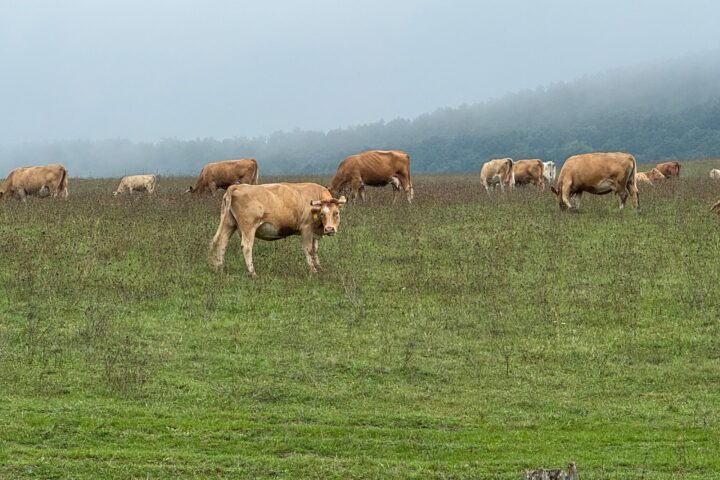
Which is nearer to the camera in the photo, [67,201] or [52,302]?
[52,302]

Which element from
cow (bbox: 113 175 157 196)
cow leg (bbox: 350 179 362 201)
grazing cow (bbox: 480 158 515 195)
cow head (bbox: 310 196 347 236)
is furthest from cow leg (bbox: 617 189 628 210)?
cow (bbox: 113 175 157 196)

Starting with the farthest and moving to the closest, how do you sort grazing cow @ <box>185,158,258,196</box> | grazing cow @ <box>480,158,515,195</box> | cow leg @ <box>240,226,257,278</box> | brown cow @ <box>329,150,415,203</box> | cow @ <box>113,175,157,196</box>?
cow @ <box>113,175,157,196</box>, grazing cow @ <box>480,158,515,195</box>, grazing cow @ <box>185,158,258,196</box>, brown cow @ <box>329,150,415,203</box>, cow leg @ <box>240,226,257,278</box>

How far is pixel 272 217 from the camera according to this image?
822 inches

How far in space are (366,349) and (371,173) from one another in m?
17.3

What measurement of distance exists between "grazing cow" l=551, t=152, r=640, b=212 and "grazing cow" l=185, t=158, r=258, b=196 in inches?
469

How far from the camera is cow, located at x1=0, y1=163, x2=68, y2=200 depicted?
34156 millimetres

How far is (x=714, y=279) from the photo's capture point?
19.3 m

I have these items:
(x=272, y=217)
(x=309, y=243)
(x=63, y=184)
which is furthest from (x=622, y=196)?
(x=63, y=184)

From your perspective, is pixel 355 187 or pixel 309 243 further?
pixel 355 187

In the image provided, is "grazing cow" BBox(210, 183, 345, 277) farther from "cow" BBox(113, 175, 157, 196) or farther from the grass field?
"cow" BBox(113, 175, 157, 196)

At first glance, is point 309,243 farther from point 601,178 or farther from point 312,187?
point 601,178

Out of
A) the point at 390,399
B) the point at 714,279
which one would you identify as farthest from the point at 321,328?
the point at 714,279

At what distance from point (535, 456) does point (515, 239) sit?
12.9 metres

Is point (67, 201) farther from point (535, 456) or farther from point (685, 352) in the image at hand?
point (535, 456)
